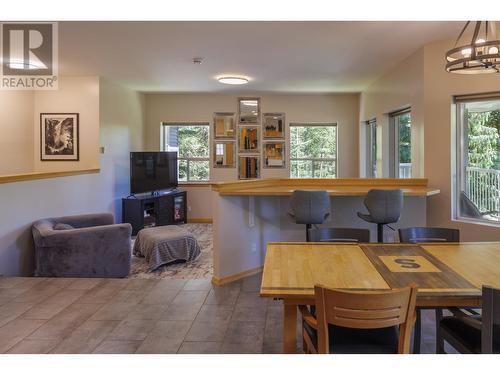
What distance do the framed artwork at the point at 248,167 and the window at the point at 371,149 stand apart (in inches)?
91.5

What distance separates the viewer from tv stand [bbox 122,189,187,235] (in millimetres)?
6375

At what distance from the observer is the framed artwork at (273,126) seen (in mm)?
7598

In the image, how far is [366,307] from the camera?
1.41m

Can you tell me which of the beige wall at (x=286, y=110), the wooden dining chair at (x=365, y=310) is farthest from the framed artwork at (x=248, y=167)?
the wooden dining chair at (x=365, y=310)

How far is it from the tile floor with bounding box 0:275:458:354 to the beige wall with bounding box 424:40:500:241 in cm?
180

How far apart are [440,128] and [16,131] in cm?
638

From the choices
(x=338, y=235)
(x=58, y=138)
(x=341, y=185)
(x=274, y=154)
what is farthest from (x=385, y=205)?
(x=58, y=138)

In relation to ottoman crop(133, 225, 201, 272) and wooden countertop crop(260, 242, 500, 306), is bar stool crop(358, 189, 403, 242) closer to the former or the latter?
wooden countertop crop(260, 242, 500, 306)

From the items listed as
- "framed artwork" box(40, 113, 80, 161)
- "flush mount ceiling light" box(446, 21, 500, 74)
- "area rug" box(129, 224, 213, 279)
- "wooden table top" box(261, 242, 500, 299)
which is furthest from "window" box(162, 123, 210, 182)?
"flush mount ceiling light" box(446, 21, 500, 74)

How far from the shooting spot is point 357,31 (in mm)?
3814

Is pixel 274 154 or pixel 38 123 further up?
pixel 38 123

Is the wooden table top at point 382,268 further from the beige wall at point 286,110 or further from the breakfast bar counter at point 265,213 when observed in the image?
the beige wall at point 286,110

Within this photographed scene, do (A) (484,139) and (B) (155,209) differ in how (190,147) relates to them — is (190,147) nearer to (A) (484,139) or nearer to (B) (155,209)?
(B) (155,209)
